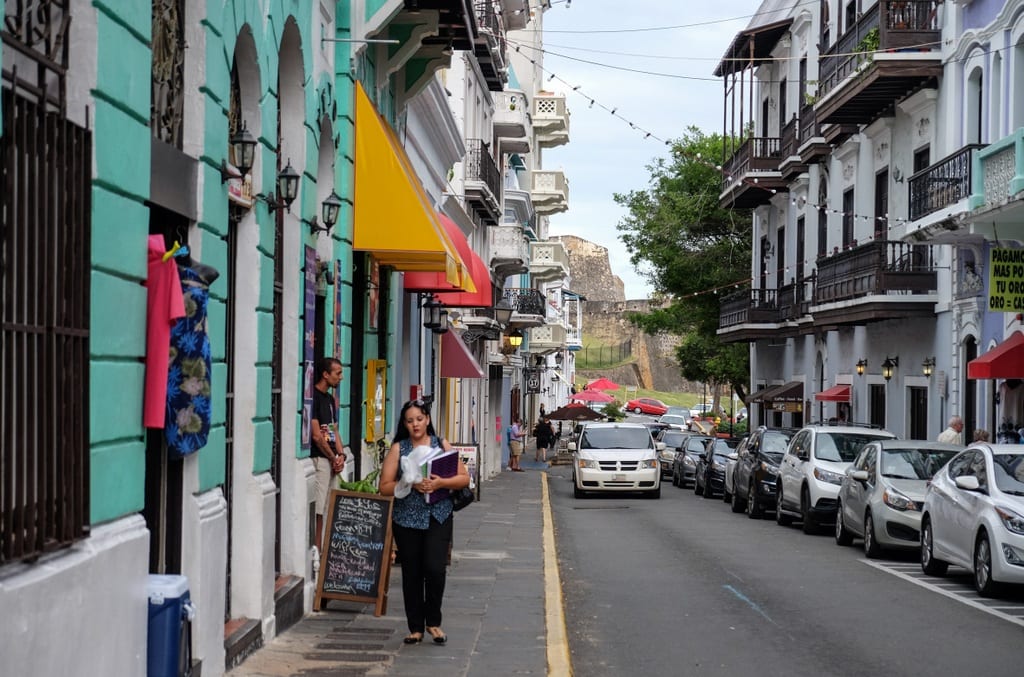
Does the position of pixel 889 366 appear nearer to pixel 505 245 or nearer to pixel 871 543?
pixel 871 543

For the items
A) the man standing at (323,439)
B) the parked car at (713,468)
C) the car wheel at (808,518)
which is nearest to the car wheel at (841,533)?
the car wheel at (808,518)

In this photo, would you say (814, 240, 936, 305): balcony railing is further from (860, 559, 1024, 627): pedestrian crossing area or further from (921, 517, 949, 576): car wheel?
(921, 517, 949, 576): car wheel

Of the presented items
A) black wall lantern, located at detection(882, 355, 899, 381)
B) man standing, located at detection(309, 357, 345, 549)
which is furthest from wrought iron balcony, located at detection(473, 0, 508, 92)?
black wall lantern, located at detection(882, 355, 899, 381)

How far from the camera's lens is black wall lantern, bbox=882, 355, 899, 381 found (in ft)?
105

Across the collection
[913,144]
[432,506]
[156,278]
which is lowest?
[432,506]

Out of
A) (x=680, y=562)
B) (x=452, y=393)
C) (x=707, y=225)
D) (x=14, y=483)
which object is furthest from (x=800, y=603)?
(x=707, y=225)

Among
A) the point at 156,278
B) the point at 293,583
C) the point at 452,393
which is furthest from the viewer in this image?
the point at 452,393

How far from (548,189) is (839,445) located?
37.8 meters

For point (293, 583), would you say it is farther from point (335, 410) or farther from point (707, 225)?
point (707, 225)

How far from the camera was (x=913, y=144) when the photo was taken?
30344 millimetres

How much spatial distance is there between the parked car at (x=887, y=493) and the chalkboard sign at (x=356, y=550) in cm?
867

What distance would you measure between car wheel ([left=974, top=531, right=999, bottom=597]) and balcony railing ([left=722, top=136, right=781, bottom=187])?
90.9ft

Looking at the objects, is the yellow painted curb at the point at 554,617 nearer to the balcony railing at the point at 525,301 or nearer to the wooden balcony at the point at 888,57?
the wooden balcony at the point at 888,57

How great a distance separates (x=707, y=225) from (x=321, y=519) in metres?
44.4
